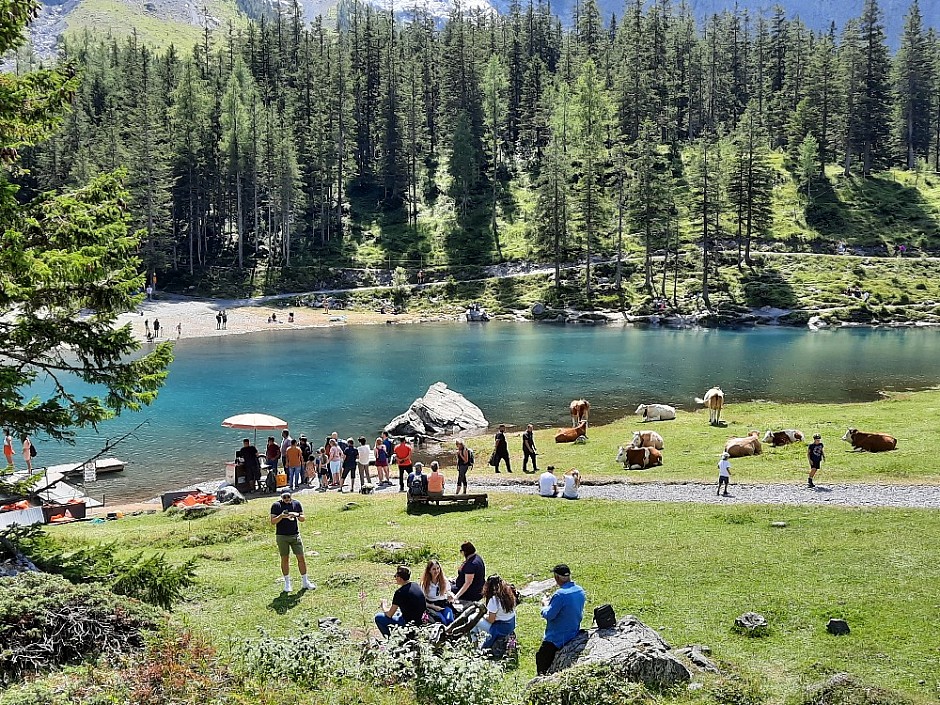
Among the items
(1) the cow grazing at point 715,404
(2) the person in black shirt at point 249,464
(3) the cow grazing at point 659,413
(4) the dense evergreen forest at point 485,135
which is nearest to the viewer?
(2) the person in black shirt at point 249,464

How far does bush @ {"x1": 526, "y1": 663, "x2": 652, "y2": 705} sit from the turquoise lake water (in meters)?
23.9

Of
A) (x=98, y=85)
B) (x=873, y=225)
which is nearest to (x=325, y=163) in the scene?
(x=98, y=85)

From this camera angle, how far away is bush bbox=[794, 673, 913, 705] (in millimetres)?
9289

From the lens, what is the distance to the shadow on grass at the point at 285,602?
14.3m

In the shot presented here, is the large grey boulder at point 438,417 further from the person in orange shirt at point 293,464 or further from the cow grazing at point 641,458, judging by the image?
the cow grazing at point 641,458

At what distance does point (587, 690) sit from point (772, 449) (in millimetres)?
22672

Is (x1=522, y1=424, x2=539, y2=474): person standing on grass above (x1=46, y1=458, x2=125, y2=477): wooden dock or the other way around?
above

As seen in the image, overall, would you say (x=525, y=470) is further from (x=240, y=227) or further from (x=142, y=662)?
(x=240, y=227)

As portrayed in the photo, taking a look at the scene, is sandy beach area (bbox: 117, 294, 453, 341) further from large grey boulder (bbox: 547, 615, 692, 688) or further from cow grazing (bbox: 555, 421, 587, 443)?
large grey boulder (bbox: 547, 615, 692, 688)

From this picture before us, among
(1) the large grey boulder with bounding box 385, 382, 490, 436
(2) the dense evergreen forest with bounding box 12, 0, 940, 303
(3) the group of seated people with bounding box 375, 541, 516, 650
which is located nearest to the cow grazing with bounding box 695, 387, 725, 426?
(1) the large grey boulder with bounding box 385, 382, 490, 436

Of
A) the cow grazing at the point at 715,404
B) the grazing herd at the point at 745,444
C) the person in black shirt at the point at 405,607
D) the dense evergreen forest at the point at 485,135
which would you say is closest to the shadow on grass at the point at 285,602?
the person in black shirt at the point at 405,607

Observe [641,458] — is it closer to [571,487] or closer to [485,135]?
[571,487]

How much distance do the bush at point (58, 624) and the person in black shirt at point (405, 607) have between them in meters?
3.51

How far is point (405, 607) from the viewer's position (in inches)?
487
